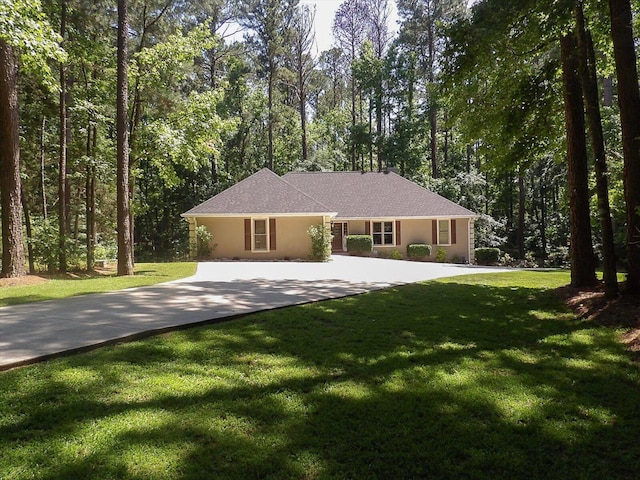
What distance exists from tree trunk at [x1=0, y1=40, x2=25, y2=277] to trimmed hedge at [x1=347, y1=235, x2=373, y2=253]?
611 inches

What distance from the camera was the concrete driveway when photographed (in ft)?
16.3

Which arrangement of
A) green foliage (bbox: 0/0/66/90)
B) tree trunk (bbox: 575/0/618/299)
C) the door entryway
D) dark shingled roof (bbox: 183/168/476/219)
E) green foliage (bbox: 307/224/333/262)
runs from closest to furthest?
tree trunk (bbox: 575/0/618/299), green foliage (bbox: 0/0/66/90), green foliage (bbox: 307/224/333/262), dark shingled roof (bbox: 183/168/476/219), the door entryway

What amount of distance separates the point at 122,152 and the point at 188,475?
1280 cm

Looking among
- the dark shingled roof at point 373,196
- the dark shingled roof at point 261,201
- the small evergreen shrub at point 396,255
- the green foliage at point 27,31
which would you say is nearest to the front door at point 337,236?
the dark shingled roof at point 373,196

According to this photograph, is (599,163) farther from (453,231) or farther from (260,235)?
(453,231)

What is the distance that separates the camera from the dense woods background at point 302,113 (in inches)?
352

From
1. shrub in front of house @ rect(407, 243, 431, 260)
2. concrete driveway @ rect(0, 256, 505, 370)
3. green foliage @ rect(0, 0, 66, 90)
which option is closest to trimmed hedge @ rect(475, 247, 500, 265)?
shrub in front of house @ rect(407, 243, 431, 260)

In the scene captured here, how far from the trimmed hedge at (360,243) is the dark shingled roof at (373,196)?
1425mm

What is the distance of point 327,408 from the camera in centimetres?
355

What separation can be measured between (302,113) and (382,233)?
16516 millimetres

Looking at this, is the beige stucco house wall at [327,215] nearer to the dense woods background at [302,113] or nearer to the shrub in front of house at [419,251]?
the shrub in front of house at [419,251]

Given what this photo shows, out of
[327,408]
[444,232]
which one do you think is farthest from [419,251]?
[327,408]

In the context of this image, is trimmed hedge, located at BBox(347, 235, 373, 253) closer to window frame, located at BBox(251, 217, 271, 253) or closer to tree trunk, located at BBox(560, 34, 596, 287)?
window frame, located at BBox(251, 217, 271, 253)

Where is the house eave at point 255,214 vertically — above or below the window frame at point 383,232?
above
